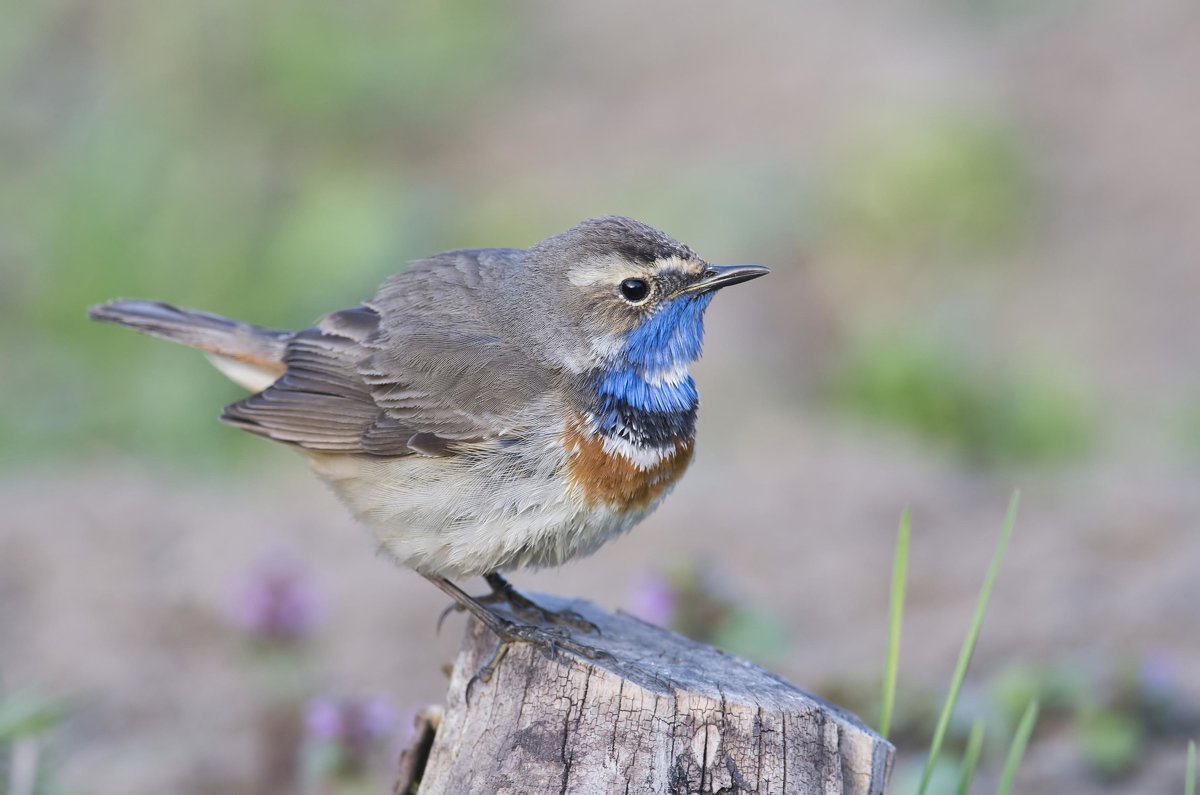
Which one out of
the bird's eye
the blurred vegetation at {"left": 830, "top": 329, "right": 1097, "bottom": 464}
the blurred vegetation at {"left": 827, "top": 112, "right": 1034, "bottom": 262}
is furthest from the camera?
the blurred vegetation at {"left": 827, "top": 112, "right": 1034, "bottom": 262}

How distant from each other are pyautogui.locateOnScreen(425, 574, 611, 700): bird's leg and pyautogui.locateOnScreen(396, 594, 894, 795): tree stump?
79 mm

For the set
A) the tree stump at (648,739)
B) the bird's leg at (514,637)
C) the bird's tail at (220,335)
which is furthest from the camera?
the bird's tail at (220,335)

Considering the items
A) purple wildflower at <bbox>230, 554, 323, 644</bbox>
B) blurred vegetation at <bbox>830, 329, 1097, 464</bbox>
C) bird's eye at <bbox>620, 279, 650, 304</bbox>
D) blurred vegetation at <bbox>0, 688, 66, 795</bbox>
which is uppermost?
blurred vegetation at <bbox>830, 329, 1097, 464</bbox>

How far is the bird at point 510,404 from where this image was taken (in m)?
4.31

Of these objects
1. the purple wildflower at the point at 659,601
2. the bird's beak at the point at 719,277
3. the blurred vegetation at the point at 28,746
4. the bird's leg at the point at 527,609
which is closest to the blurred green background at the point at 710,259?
the purple wildflower at the point at 659,601

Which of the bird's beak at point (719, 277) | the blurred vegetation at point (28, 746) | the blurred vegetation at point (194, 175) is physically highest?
the blurred vegetation at point (194, 175)

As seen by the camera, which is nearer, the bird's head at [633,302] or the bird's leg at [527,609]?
the bird's leg at [527,609]

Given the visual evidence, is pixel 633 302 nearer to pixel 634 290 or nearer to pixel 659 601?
pixel 634 290

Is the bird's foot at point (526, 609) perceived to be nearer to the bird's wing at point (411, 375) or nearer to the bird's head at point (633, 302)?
the bird's wing at point (411, 375)

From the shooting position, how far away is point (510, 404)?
14.6ft

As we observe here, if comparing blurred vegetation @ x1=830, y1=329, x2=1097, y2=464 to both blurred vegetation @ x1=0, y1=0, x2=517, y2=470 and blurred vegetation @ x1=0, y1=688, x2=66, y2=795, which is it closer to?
blurred vegetation @ x1=0, y1=0, x2=517, y2=470

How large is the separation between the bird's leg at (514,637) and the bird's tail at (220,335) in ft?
4.87

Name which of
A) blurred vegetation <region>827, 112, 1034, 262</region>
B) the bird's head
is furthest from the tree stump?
blurred vegetation <region>827, 112, 1034, 262</region>

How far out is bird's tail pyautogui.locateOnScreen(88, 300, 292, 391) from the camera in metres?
5.33
